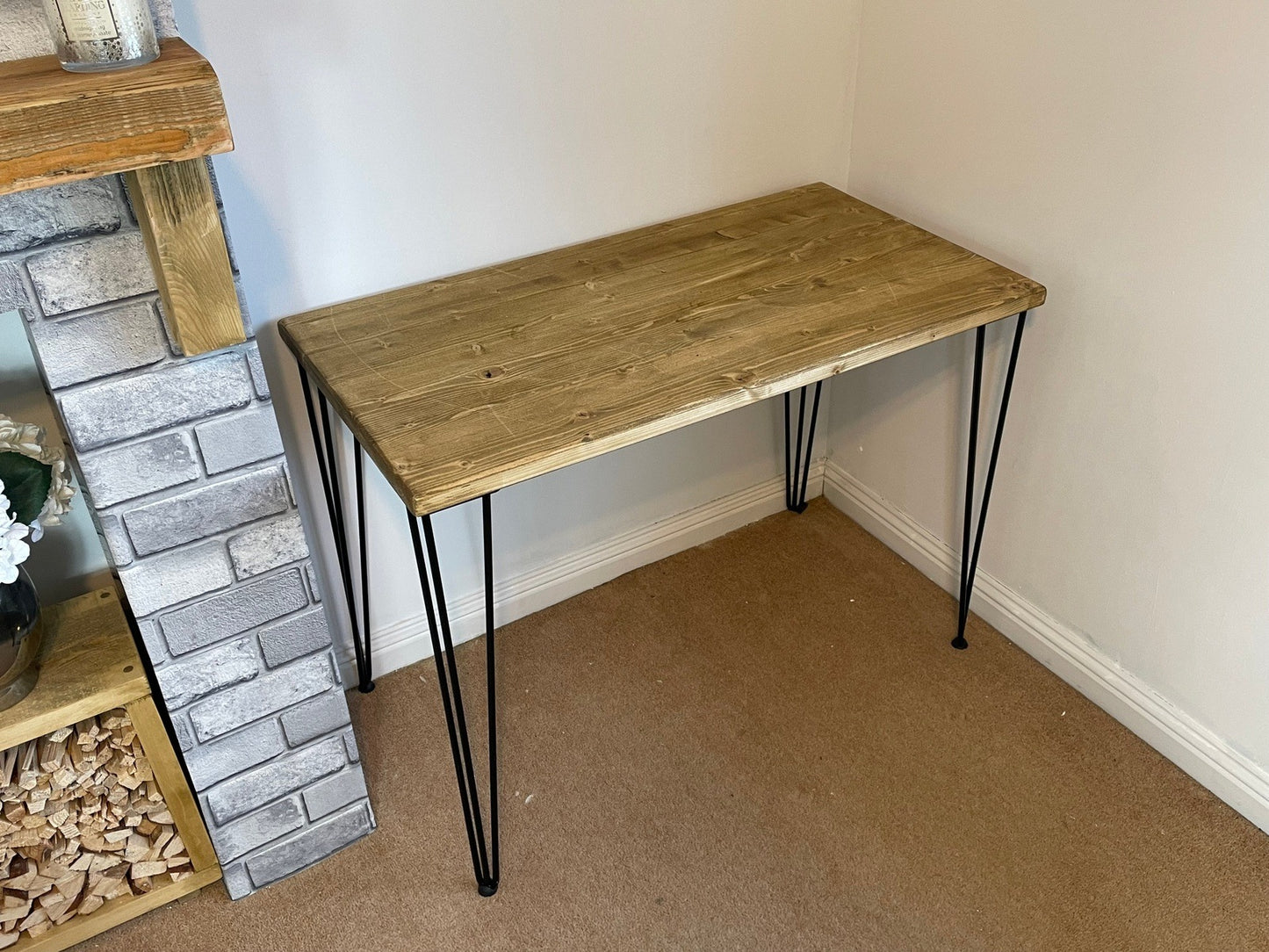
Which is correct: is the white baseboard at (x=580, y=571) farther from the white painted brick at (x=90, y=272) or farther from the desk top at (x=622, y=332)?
the white painted brick at (x=90, y=272)

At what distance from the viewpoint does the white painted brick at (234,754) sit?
141 cm

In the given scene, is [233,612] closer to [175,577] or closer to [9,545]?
[175,577]

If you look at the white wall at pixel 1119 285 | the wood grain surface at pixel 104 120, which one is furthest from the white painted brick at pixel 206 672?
the white wall at pixel 1119 285

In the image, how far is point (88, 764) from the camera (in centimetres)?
140

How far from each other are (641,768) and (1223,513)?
96cm

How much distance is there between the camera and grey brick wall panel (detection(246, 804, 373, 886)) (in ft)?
5.09

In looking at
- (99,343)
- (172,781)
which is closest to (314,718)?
(172,781)

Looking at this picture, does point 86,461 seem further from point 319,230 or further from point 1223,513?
point 1223,513

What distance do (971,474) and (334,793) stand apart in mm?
1152

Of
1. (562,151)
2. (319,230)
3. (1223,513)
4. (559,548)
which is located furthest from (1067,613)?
(319,230)

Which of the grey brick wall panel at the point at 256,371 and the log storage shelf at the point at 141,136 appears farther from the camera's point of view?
the grey brick wall panel at the point at 256,371

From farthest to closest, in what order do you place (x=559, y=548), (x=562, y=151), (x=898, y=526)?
(x=898, y=526), (x=559, y=548), (x=562, y=151)

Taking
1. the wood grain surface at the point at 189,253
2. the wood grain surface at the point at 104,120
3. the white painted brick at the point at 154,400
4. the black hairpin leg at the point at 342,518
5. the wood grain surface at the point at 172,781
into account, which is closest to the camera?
the wood grain surface at the point at 104,120

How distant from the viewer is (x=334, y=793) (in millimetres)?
1568
